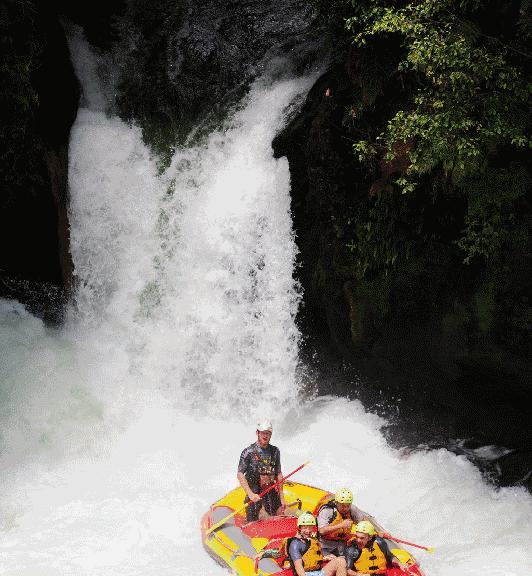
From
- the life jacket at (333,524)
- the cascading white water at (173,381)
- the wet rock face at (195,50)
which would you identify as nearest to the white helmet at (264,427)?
the life jacket at (333,524)

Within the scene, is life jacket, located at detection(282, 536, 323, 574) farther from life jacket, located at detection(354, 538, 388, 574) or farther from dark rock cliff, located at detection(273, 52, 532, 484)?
dark rock cliff, located at detection(273, 52, 532, 484)

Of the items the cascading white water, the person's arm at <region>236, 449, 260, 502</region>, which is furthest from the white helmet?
the cascading white water

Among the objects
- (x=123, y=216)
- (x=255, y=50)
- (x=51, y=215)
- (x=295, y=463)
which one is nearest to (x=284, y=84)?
(x=255, y=50)

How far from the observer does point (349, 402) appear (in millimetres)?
10492

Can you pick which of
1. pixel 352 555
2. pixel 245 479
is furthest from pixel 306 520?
pixel 245 479

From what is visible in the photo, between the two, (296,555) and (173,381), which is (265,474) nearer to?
(296,555)

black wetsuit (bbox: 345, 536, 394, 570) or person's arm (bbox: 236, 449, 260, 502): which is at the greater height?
person's arm (bbox: 236, 449, 260, 502)

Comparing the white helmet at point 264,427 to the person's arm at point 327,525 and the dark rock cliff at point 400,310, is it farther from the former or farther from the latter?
the dark rock cliff at point 400,310

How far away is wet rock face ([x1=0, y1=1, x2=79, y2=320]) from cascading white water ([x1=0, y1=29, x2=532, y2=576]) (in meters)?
0.33

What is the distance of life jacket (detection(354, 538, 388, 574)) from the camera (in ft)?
20.6

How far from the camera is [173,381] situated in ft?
36.1

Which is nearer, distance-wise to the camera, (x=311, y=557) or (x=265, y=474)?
(x=311, y=557)

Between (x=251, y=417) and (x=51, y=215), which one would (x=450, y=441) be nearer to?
(x=251, y=417)

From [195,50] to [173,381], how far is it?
608 centimetres
